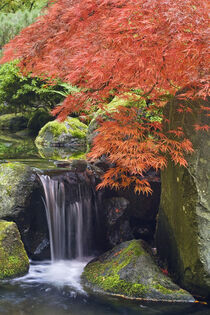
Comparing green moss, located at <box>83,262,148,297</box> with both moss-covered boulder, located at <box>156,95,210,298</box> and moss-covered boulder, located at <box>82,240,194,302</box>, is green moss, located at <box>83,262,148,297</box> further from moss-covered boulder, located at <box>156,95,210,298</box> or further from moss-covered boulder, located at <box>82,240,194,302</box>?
moss-covered boulder, located at <box>156,95,210,298</box>

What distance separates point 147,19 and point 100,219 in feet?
11.7

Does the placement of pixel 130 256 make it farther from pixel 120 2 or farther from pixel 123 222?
pixel 120 2

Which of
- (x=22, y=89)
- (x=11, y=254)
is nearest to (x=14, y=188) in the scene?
(x=11, y=254)

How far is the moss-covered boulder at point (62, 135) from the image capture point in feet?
45.6

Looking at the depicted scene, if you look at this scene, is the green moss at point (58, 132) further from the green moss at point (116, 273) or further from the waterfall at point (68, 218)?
the green moss at point (116, 273)

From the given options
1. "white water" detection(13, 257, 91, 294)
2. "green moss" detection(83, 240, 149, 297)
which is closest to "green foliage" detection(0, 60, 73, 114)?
"white water" detection(13, 257, 91, 294)

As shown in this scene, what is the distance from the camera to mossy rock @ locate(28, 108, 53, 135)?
1805cm

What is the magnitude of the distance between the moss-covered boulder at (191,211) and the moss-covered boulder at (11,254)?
2.00 meters

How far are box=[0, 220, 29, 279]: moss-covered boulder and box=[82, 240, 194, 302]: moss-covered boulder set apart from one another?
0.87m

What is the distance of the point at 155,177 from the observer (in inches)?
240

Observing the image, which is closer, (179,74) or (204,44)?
(204,44)

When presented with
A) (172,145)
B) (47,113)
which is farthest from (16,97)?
(172,145)

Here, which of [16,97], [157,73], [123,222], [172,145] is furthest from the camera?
[16,97]

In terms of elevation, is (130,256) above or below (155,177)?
below
